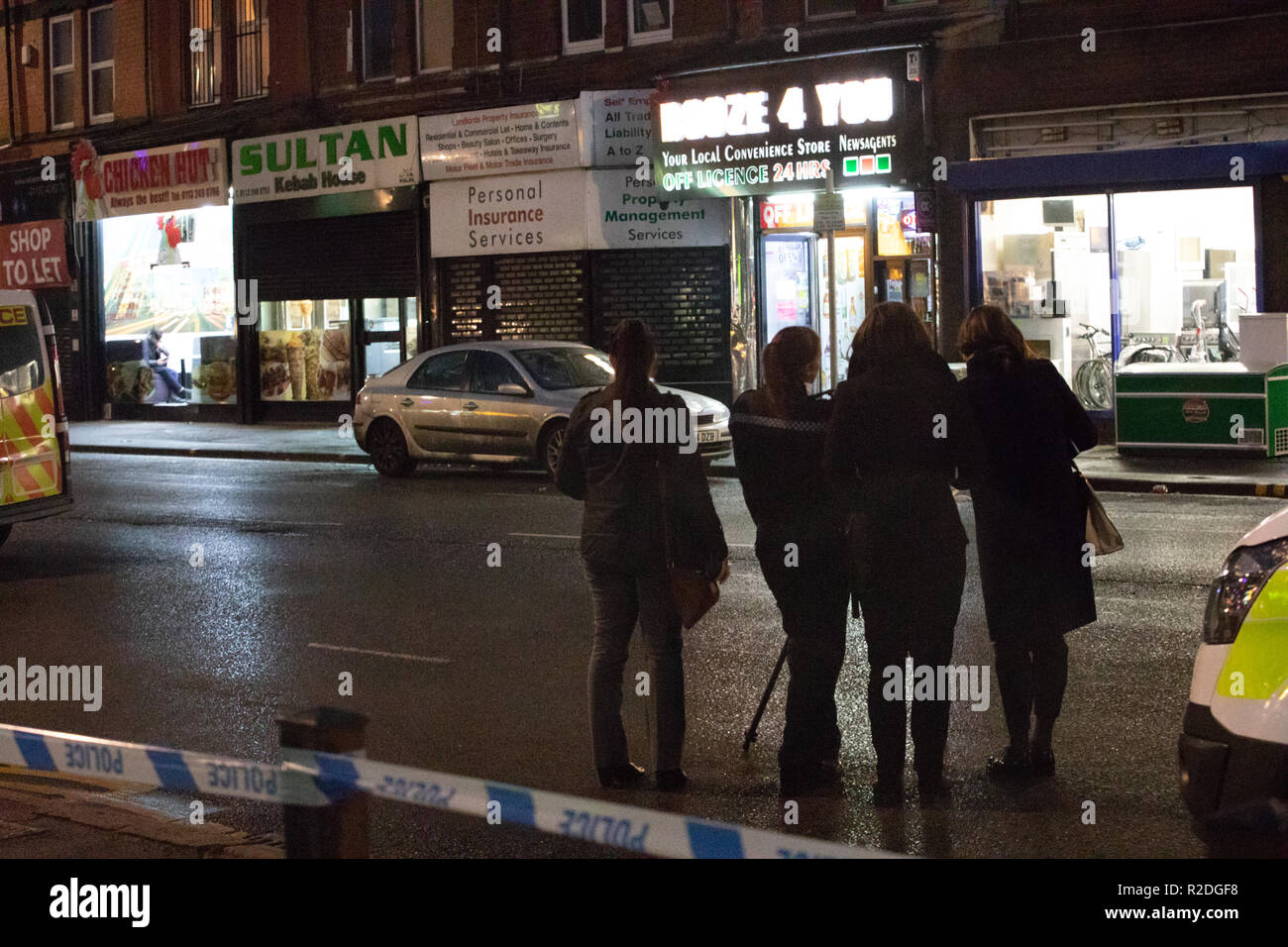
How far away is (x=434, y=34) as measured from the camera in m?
25.7

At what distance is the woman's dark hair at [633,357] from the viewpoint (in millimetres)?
6117

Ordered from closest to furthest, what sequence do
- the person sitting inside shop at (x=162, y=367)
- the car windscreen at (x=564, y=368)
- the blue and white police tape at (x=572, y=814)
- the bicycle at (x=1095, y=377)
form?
the blue and white police tape at (x=572, y=814) → the car windscreen at (x=564, y=368) → the bicycle at (x=1095, y=377) → the person sitting inside shop at (x=162, y=367)

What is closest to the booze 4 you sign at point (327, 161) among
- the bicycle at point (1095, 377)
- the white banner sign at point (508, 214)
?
the white banner sign at point (508, 214)

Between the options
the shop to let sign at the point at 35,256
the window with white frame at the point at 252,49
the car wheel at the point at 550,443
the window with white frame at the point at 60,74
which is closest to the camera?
the car wheel at the point at 550,443

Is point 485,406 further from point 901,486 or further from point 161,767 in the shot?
point 161,767

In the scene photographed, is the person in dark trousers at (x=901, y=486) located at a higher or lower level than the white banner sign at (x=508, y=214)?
lower

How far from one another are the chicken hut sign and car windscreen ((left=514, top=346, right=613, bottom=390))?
12.4 meters

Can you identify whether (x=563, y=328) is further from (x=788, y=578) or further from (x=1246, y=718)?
(x=1246, y=718)

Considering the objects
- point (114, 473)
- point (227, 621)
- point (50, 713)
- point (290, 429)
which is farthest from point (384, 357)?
point (50, 713)

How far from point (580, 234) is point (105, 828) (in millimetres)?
18322

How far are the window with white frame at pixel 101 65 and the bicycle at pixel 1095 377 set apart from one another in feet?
64.3

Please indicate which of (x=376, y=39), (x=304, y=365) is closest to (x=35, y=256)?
(x=304, y=365)

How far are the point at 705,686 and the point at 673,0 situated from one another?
16904 millimetres

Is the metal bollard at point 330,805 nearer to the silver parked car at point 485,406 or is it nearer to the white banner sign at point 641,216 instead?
the silver parked car at point 485,406
